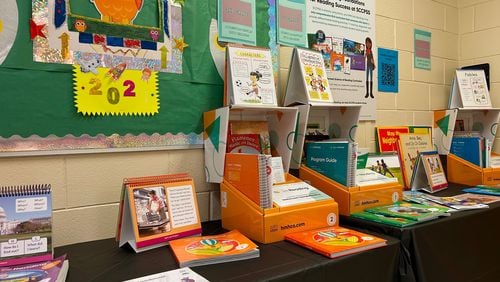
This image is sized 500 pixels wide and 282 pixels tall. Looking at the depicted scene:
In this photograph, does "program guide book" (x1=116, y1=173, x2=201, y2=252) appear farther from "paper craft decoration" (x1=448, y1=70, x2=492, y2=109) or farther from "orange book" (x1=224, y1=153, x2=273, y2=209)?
"paper craft decoration" (x1=448, y1=70, x2=492, y2=109)

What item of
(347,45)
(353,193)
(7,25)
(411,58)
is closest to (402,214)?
(353,193)

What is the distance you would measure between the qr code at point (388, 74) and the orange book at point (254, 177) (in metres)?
1.48

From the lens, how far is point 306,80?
5.88 ft

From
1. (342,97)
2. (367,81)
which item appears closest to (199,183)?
(342,97)

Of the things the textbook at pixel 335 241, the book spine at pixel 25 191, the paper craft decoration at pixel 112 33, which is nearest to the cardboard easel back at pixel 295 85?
the paper craft decoration at pixel 112 33

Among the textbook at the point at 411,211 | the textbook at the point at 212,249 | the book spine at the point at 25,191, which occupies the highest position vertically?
the book spine at the point at 25,191

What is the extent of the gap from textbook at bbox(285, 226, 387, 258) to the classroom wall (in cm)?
55

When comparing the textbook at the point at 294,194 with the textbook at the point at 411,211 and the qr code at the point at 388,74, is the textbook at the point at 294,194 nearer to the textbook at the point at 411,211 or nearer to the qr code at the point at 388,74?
the textbook at the point at 411,211

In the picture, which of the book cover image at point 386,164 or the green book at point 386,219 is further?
the book cover image at point 386,164

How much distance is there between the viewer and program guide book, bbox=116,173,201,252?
4.16 feet

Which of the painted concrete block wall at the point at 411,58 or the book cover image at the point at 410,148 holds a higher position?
the painted concrete block wall at the point at 411,58

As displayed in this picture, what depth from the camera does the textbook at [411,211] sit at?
149 centimetres

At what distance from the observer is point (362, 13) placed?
2.32m

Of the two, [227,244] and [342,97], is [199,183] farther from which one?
[342,97]
